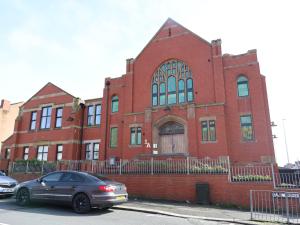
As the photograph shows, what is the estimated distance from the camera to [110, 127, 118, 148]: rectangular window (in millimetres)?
20781

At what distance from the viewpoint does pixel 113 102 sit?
22.3 m

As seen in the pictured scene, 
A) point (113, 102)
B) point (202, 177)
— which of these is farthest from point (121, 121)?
point (202, 177)

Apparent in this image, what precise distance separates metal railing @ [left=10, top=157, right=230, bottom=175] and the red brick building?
135 inches

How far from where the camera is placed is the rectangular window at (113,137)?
68.2 feet

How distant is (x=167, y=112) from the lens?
61.3 ft

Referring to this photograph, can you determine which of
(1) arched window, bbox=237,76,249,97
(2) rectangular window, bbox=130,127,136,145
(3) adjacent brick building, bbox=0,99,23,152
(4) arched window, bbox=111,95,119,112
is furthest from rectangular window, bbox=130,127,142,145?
(3) adjacent brick building, bbox=0,99,23,152

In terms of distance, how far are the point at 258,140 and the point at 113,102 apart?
12.8m

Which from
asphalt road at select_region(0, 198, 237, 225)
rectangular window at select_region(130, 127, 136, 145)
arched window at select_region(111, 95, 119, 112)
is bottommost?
asphalt road at select_region(0, 198, 237, 225)

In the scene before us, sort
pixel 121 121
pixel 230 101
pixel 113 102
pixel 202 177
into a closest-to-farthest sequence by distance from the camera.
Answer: pixel 202 177, pixel 230 101, pixel 121 121, pixel 113 102

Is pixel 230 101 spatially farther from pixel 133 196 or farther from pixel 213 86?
pixel 133 196

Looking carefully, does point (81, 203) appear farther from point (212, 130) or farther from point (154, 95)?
point (154, 95)

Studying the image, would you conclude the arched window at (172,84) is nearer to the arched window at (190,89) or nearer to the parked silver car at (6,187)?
the arched window at (190,89)

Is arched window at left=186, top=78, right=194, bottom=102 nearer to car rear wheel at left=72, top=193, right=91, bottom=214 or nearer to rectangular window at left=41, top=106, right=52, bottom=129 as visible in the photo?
car rear wheel at left=72, top=193, right=91, bottom=214

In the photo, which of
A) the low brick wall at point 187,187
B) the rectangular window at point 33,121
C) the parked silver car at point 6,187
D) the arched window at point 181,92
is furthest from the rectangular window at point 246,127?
the rectangular window at point 33,121
